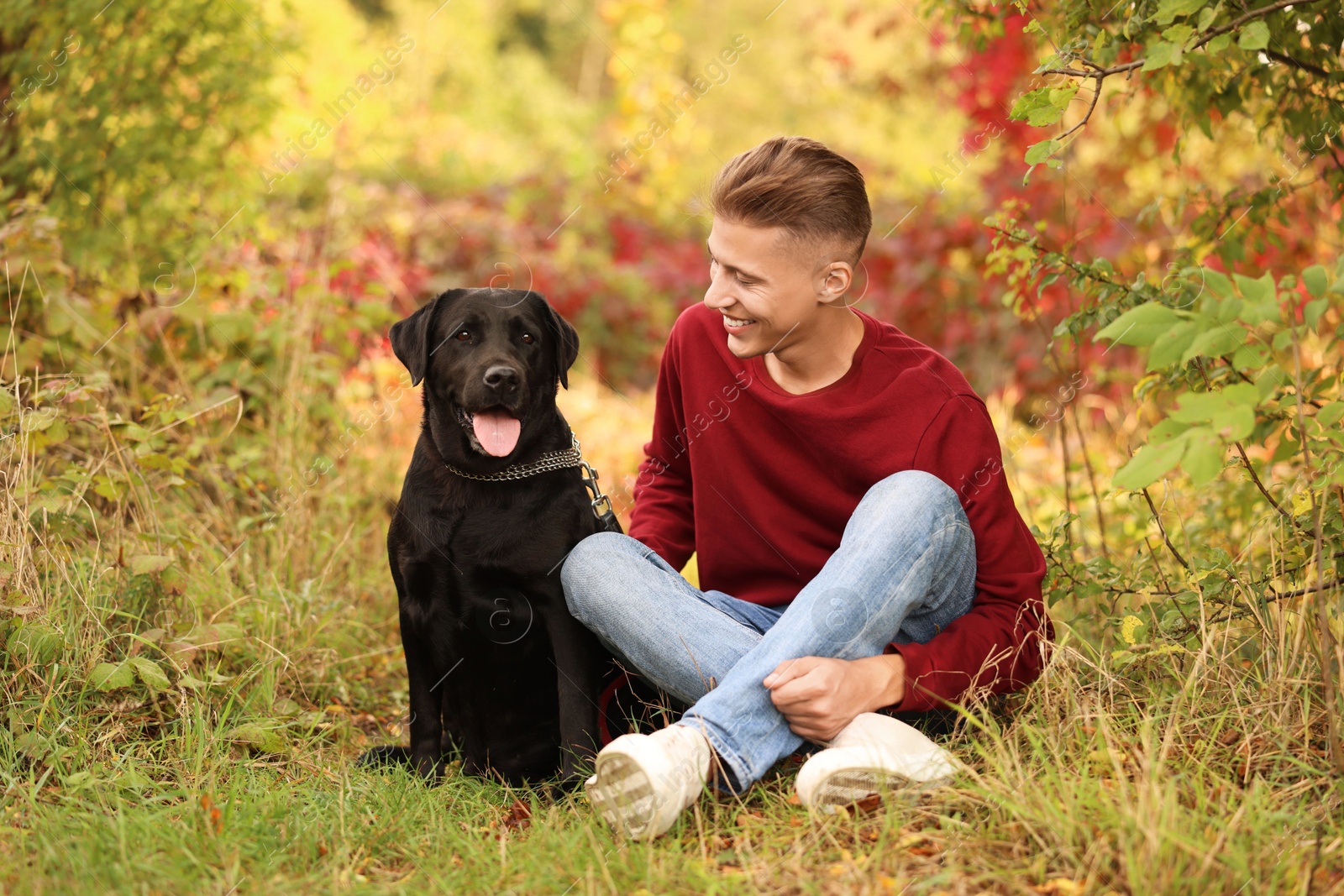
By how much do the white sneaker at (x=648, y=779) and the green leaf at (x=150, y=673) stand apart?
3.78ft

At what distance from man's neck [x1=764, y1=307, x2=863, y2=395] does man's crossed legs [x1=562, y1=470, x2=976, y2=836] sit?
0.39 metres

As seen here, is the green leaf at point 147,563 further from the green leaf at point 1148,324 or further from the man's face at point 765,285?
the green leaf at point 1148,324

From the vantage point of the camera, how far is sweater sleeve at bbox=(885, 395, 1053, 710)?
2340mm

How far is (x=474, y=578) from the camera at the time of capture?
256 cm

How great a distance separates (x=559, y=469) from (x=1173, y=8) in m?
1.62

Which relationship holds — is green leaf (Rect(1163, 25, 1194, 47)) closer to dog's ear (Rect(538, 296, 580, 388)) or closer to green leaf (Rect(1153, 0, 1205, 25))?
green leaf (Rect(1153, 0, 1205, 25))

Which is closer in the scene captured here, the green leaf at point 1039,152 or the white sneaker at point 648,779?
the white sneaker at point 648,779

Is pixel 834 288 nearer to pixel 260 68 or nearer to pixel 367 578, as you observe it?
pixel 367 578

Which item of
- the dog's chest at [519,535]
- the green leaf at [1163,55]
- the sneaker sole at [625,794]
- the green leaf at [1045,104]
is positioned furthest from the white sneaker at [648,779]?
the green leaf at [1163,55]

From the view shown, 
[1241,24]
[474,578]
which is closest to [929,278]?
[1241,24]

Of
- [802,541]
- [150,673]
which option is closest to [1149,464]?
[802,541]

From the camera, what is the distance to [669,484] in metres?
2.96

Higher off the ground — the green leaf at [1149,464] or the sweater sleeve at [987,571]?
the green leaf at [1149,464]

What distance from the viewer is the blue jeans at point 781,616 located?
2.14 m
